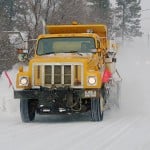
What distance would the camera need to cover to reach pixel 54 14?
4003cm

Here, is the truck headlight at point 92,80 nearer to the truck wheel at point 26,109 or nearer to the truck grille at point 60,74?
the truck grille at point 60,74

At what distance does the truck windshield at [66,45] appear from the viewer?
48.5ft

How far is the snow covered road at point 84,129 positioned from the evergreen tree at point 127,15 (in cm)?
7444

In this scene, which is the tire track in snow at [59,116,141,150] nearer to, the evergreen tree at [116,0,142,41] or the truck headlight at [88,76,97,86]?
the truck headlight at [88,76,97,86]

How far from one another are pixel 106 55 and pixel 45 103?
291 cm

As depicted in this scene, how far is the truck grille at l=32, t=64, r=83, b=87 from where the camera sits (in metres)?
13.5

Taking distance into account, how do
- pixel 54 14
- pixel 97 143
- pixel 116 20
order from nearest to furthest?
pixel 97 143, pixel 54 14, pixel 116 20

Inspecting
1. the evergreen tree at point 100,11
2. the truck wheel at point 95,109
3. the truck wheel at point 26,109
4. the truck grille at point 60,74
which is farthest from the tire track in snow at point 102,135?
the evergreen tree at point 100,11

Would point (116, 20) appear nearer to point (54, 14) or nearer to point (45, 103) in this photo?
point (54, 14)

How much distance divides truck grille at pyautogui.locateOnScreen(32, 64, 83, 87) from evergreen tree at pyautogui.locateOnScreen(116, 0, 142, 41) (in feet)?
257

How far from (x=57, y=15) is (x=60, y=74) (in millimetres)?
28390

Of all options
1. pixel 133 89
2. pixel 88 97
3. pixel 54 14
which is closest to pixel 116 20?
pixel 54 14

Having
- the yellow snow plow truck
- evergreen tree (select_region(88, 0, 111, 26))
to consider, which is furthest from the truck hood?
evergreen tree (select_region(88, 0, 111, 26))

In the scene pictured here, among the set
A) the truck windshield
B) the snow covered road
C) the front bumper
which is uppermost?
the truck windshield
